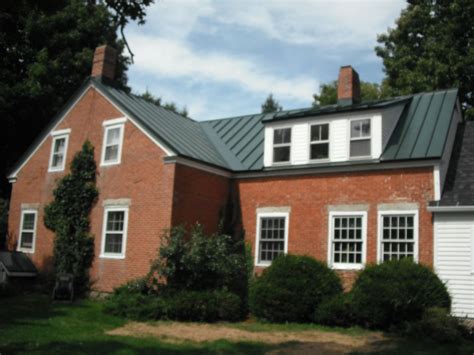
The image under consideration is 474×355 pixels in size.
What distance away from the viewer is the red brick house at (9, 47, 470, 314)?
17250mm

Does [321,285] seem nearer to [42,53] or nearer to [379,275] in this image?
[379,275]

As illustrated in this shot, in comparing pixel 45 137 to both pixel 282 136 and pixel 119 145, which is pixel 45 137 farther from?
pixel 282 136

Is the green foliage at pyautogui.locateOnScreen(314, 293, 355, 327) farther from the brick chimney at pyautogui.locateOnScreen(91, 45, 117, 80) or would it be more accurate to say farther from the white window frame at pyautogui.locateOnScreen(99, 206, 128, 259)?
the brick chimney at pyautogui.locateOnScreen(91, 45, 117, 80)

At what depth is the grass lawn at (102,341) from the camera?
36.4ft

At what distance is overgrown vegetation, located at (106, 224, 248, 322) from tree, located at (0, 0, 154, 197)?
14729 millimetres

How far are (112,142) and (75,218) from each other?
11.1ft

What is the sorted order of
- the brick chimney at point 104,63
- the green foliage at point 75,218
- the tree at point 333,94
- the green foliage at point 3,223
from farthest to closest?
the tree at point 333,94, the green foliage at point 3,223, the brick chimney at point 104,63, the green foliage at point 75,218

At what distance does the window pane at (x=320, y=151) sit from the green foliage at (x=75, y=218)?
8717 millimetres

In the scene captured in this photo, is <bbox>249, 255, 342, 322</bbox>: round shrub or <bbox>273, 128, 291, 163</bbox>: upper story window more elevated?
<bbox>273, 128, 291, 163</bbox>: upper story window

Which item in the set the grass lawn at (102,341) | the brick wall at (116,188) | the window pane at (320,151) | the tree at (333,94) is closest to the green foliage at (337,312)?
the grass lawn at (102,341)

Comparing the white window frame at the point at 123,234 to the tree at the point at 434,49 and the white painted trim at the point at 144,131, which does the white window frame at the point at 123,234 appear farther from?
the tree at the point at 434,49

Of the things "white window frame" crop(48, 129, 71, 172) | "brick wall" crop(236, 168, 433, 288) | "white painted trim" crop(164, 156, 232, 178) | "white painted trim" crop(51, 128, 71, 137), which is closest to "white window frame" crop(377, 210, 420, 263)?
"brick wall" crop(236, 168, 433, 288)

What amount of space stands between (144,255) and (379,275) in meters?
8.29

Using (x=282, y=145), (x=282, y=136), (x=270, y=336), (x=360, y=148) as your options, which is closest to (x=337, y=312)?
(x=270, y=336)
